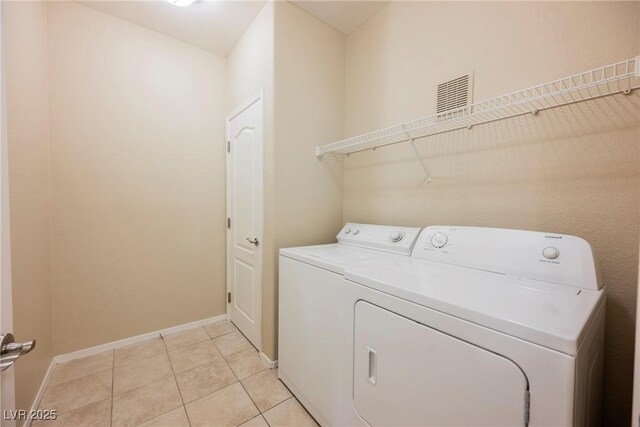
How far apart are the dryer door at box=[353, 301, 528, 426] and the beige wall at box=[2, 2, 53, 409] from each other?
170 cm

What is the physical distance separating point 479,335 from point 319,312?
81 centimetres

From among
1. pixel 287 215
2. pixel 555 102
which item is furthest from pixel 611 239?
pixel 287 215

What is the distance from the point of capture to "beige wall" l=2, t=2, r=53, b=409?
1.24 m

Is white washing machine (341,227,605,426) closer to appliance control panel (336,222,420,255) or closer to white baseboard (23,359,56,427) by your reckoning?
appliance control panel (336,222,420,255)

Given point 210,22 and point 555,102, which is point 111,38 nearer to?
point 210,22

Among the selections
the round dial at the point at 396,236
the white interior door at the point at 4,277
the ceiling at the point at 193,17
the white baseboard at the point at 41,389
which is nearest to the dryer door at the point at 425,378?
the round dial at the point at 396,236

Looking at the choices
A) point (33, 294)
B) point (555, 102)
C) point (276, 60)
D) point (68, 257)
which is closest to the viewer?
point (555, 102)

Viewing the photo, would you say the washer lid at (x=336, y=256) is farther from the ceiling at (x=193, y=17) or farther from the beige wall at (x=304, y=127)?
the ceiling at (x=193, y=17)

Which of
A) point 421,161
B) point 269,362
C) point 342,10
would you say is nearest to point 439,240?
point 421,161

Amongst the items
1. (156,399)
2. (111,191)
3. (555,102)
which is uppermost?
(555,102)

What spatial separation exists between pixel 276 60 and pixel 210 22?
2.86 ft

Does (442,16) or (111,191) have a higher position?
(442,16)

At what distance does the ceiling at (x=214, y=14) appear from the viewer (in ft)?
6.21

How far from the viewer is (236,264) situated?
97.7 inches
